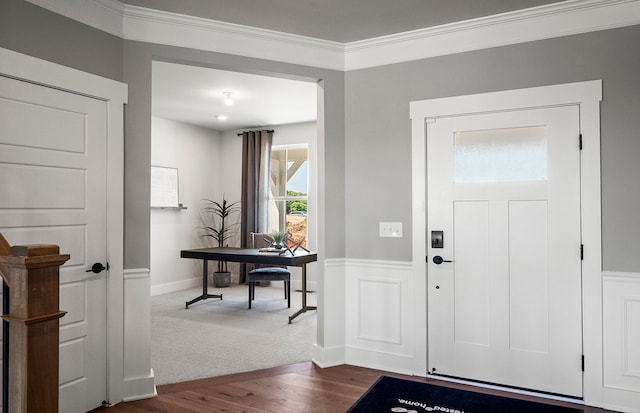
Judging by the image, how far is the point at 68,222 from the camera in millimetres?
2729

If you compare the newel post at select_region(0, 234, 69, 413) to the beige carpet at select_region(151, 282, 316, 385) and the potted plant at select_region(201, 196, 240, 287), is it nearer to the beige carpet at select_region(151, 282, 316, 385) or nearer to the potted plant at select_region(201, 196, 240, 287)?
the beige carpet at select_region(151, 282, 316, 385)

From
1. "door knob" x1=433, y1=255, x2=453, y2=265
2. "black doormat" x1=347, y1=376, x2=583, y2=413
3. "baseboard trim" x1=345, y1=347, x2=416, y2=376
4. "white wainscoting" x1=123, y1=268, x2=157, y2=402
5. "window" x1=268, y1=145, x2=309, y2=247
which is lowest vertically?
"black doormat" x1=347, y1=376, x2=583, y2=413

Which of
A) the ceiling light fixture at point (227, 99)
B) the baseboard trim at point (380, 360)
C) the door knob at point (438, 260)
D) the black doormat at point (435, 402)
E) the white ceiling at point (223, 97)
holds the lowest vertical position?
the black doormat at point (435, 402)

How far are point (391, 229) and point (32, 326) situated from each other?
2.75 meters

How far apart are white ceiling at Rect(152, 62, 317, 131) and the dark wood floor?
3016 millimetres

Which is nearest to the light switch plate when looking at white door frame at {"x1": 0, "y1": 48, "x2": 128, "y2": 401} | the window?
white door frame at {"x1": 0, "y1": 48, "x2": 128, "y2": 401}

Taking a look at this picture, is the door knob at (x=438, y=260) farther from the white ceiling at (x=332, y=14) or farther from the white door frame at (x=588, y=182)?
the white ceiling at (x=332, y=14)

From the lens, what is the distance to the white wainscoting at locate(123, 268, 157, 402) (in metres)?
3.03

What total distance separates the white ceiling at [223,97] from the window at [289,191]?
1.93ft

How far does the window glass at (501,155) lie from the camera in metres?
3.13

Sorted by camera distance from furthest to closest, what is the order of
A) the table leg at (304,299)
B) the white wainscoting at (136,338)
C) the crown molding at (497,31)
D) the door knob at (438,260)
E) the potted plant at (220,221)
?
the potted plant at (220,221)
the table leg at (304,299)
the door knob at (438,260)
the white wainscoting at (136,338)
the crown molding at (497,31)

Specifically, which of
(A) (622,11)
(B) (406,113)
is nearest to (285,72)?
(B) (406,113)

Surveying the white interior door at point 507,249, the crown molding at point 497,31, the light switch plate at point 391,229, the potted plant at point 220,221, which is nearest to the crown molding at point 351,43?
the crown molding at point 497,31

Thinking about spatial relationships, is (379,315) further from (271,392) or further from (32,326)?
(32,326)
